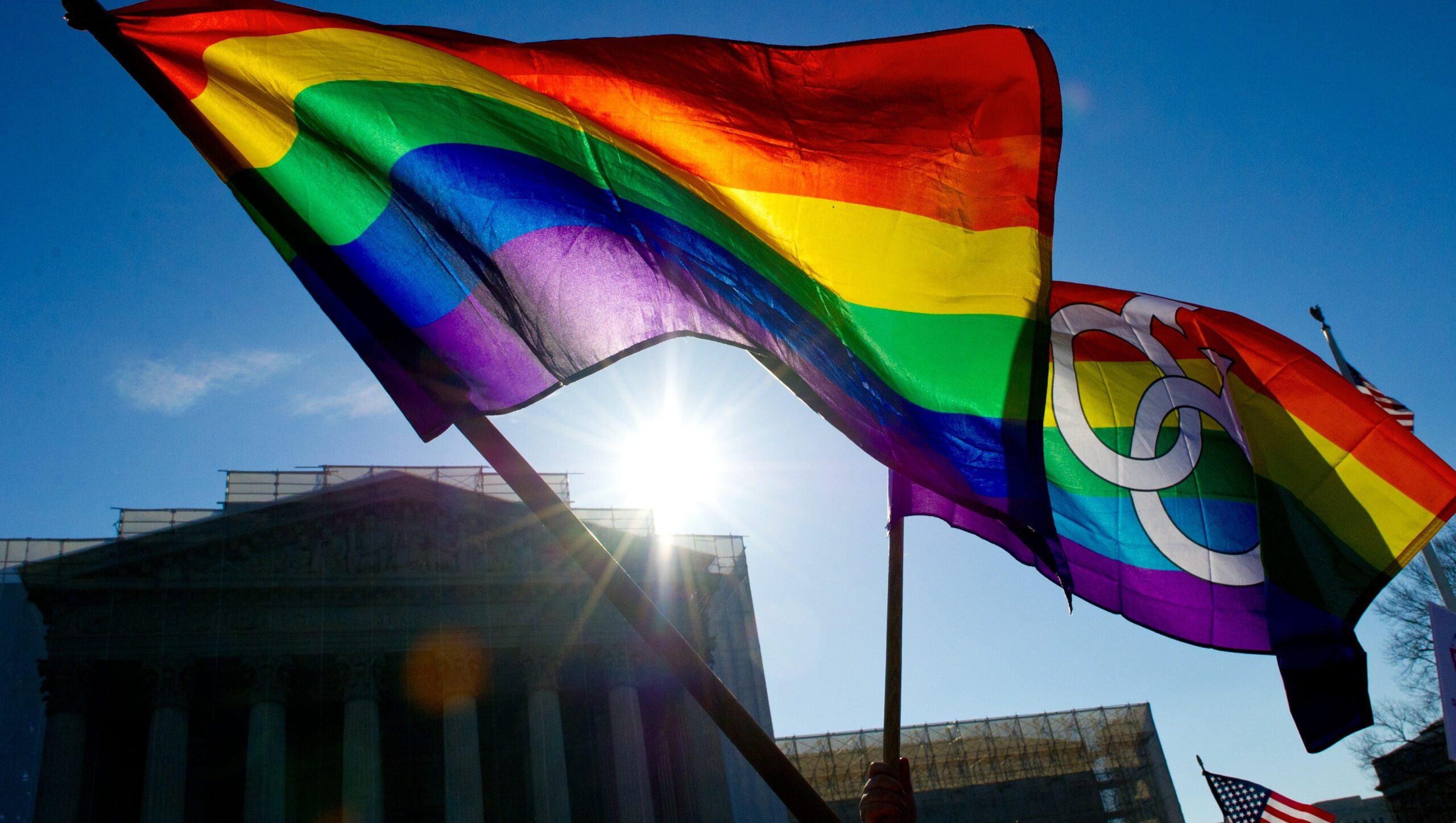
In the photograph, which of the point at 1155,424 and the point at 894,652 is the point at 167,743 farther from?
the point at 894,652

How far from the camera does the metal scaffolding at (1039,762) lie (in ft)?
119

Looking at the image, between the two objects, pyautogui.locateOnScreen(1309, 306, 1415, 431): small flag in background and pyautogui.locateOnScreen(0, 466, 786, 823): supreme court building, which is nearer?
pyautogui.locateOnScreen(1309, 306, 1415, 431): small flag in background

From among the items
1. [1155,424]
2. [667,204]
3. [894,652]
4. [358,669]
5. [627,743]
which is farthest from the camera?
[627,743]

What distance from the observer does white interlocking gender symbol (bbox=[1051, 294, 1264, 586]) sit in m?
5.00

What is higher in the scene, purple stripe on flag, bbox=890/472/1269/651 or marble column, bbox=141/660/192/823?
marble column, bbox=141/660/192/823

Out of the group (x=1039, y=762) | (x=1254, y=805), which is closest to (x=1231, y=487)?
(x=1254, y=805)

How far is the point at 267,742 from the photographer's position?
22266mm

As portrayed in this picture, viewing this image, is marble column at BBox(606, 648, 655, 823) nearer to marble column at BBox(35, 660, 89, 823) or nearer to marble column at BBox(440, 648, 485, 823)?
marble column at BBox(440, 648, 485, 823)

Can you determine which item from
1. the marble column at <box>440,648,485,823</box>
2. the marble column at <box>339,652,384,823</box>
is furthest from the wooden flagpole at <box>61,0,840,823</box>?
the marble column at <box>440,648,485,823</box>

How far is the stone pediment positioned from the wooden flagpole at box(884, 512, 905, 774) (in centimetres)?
2334

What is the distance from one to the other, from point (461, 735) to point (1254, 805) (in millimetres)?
17916

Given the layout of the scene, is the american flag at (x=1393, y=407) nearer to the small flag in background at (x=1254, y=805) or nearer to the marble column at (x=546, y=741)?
the small flag in background at (x=1254, y=805)

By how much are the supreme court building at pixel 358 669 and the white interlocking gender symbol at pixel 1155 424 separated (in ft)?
68.3

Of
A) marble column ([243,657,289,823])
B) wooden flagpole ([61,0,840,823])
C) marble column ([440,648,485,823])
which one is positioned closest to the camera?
wooden flagpole ([61,0,840,823])
